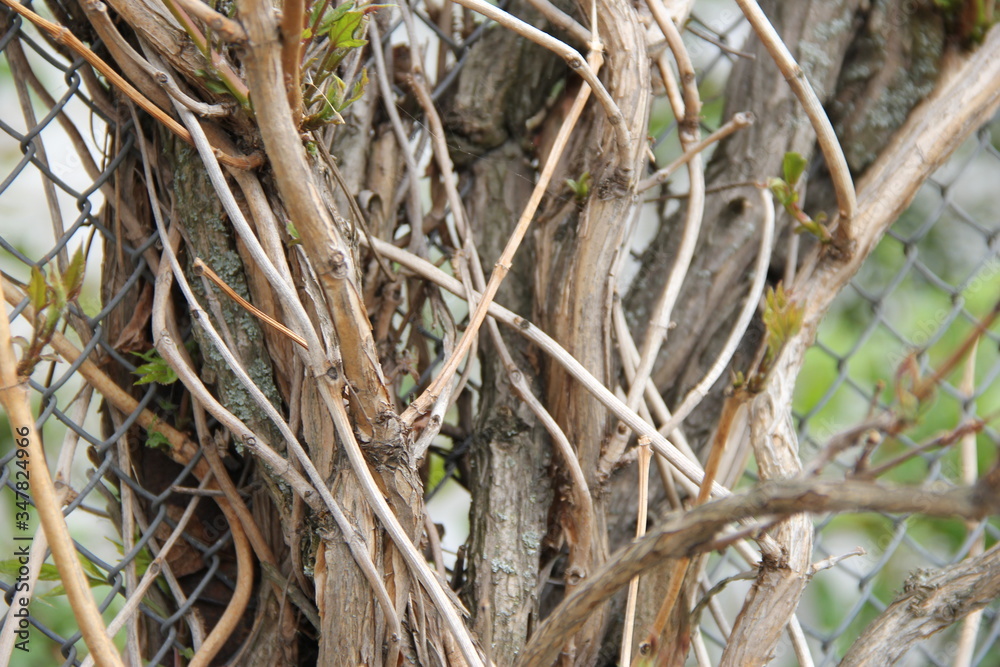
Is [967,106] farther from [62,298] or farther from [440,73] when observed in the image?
[62,298]

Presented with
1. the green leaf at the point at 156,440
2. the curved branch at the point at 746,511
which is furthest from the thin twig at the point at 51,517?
the curved branch at the point at 746,511

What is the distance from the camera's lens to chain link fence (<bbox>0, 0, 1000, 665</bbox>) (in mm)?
631

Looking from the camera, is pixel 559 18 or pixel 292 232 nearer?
pixel 292 232

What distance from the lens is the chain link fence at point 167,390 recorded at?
63cm

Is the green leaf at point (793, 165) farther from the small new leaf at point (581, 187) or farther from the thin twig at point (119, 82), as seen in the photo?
the thin twig at point (119, 82)

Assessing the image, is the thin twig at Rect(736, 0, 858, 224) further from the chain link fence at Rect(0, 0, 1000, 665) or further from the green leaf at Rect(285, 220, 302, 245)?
the green leaf at Rect(285, 220, 302, 245)

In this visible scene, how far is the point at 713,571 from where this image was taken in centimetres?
85

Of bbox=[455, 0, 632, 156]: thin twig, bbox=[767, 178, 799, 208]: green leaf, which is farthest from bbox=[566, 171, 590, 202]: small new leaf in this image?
bbox=[767, 178, 799, 208]: green leaf

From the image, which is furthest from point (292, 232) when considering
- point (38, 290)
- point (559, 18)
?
point (559, 18)

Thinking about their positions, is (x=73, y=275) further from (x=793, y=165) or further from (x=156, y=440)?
(x=793, y=165)

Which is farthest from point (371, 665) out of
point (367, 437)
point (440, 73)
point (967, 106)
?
point (967, 106)

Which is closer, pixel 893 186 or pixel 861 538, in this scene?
pixel 893 186

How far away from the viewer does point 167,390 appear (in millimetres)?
670

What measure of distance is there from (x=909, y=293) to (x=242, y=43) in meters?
1.45
